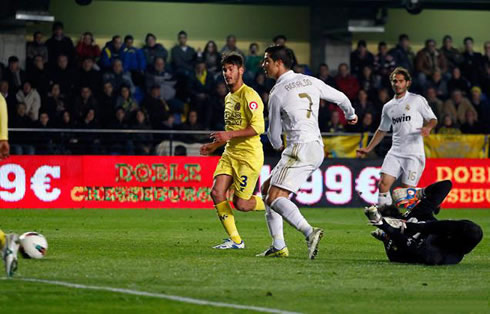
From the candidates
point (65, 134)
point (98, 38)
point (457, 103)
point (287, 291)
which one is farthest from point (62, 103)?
point (287, 291)

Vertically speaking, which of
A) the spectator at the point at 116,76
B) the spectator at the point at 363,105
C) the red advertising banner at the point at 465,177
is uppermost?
the spectator at the point at 116,76

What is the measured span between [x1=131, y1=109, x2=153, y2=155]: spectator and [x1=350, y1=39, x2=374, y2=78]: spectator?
652cm

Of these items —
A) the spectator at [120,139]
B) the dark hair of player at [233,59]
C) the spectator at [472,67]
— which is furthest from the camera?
the spectator at [472,67]

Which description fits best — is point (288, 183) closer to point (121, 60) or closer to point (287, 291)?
point (287, 291)

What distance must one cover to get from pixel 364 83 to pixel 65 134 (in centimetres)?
792

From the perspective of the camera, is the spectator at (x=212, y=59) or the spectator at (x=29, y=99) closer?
the spectator at (x=29, y=99)

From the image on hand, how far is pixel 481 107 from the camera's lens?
27141mm

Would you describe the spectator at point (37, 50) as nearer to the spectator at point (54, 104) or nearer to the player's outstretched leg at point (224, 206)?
the spectator at point (54, 104)

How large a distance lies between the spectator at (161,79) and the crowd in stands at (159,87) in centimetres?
2

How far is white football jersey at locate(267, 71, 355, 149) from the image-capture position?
442 inches

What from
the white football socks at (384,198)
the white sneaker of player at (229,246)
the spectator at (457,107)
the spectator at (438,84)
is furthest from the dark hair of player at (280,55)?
the spectator at (438,84)

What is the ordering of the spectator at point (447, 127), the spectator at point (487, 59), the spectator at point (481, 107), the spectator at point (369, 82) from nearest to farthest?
the spectator at point (447, 127), the spectator at point (369, 82), the spectator at point (481, 107), the spectator at point (487, 59)

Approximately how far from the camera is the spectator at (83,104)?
23.4m

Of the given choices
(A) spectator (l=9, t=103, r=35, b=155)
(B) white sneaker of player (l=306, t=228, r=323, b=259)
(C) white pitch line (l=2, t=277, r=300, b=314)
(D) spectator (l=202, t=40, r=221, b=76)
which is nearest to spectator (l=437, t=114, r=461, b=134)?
(D) spectator (l=202, t=40, r=221, b=76)
